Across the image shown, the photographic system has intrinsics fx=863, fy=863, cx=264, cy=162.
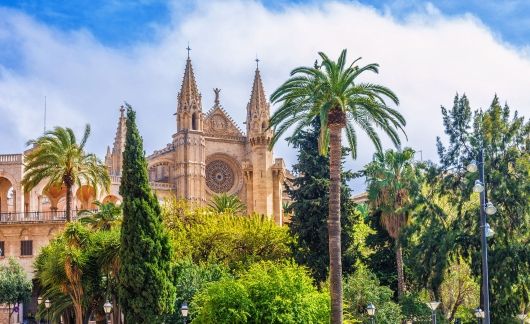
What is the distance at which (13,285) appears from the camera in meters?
53.5

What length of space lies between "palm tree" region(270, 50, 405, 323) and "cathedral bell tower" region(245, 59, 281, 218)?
37804 millimetres

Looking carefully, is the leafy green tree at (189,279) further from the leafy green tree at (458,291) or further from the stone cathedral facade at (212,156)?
the stone cathedral facade at (212,156)

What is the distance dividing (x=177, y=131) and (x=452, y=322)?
43.1 m

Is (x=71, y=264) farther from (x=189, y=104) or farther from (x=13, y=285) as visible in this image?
(x=189, y=104)

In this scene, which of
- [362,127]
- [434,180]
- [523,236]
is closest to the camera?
[362,127]

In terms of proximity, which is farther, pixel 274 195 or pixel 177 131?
pixel 177 131

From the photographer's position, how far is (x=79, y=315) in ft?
127

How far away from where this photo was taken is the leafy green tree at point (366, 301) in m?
39.0

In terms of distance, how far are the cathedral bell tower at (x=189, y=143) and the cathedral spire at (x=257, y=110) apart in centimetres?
485

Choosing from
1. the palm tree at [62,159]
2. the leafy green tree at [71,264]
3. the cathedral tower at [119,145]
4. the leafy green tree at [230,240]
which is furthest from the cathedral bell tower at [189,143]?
the leafy green tree at [71,264]

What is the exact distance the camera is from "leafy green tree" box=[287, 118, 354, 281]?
1714 inches

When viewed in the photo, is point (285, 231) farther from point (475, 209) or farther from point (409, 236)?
point (475, 209)

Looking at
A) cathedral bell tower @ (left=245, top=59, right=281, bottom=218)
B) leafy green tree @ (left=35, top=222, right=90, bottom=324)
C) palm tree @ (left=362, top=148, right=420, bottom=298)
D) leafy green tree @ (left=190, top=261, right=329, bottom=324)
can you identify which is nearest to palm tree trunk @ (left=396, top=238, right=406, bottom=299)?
palm tree @ (left=362, top=148, right=420, bottom=298)

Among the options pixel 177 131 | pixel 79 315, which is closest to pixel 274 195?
pixel 177 131
